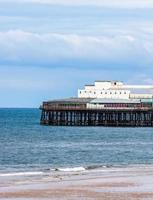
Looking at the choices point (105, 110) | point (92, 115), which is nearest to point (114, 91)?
point (92, 115)

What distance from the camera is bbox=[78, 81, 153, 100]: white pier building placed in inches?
6171

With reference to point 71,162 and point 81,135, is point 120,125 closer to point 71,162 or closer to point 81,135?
point 81,135

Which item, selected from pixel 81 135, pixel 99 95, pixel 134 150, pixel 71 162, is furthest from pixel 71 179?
pixel 99 95

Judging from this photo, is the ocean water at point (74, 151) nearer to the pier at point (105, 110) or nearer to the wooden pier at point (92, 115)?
the wooden pier at point (92, 115)

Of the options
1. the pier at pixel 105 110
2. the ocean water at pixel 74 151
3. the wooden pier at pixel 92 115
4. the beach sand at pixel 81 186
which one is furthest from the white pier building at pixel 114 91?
the beach sand at pixel 81 186

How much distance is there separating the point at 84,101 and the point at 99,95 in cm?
938

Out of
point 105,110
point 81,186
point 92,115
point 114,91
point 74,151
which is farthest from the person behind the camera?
point 114,91

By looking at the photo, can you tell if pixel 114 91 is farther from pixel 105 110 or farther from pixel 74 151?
pixel 74 151

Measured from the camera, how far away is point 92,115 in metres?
147

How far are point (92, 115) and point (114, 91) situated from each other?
13.9m

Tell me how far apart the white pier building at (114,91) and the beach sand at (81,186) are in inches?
4081

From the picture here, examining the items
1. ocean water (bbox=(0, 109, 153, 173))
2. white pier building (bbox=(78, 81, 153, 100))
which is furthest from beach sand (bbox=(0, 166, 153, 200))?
white pier building (bbox=(78, 81, 153, 100))

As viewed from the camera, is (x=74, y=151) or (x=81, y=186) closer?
(x=81, y=186)

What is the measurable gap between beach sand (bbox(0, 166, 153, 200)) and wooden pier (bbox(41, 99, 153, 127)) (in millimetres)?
89324
